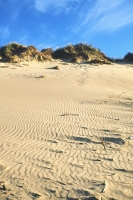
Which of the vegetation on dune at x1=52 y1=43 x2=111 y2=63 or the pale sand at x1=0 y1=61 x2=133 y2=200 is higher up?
the vegetation on dune at x1=52 y1=43 x2=111 y2=63

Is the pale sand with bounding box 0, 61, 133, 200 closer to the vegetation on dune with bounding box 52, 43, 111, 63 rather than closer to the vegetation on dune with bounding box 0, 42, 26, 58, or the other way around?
the vegetation on dune with bounding box 0, 42, 26, 58

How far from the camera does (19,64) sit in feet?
57.3

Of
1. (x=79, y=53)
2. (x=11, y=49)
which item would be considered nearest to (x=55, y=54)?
(x=79, y=53)

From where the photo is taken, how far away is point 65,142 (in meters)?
5.80

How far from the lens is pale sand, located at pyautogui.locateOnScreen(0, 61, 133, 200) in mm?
3873

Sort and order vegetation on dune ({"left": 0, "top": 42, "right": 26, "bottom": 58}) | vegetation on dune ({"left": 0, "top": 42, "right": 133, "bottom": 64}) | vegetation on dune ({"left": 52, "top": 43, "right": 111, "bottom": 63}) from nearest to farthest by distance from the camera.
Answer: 1. vegetation on dune ({"left": 0, "top": 42, "right": 133, "bottom": 64})
2. vegetation on dune ({"left": 0, "top": 42, "right": 26, "bottom": 58})
3. vegetation on dune ({"left": 52, "top": 43, "right": 111, "bottom": 63})

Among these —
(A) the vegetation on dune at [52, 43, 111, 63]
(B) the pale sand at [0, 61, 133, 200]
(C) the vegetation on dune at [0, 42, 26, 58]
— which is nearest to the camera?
(B) the pale sand at [0, 61, 133, 200]

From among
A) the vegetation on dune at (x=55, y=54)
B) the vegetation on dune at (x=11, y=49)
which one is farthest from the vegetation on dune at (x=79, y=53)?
the vegetation on dune at (x=11, y=49)

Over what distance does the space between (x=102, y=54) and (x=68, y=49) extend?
125 inches

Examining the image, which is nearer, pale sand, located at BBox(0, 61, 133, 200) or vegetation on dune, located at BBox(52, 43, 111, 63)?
pale sand, located at BBox(0, 61, 133, 200)

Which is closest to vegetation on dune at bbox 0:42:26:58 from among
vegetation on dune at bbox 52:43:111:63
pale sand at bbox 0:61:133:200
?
vegetation on dune at bbox 52:43:111:63

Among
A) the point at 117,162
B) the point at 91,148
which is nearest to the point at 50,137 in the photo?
the point at 91,148

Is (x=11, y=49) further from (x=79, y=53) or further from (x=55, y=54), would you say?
(x=79, y=53)

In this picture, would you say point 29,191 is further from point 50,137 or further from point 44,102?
point 44,102
